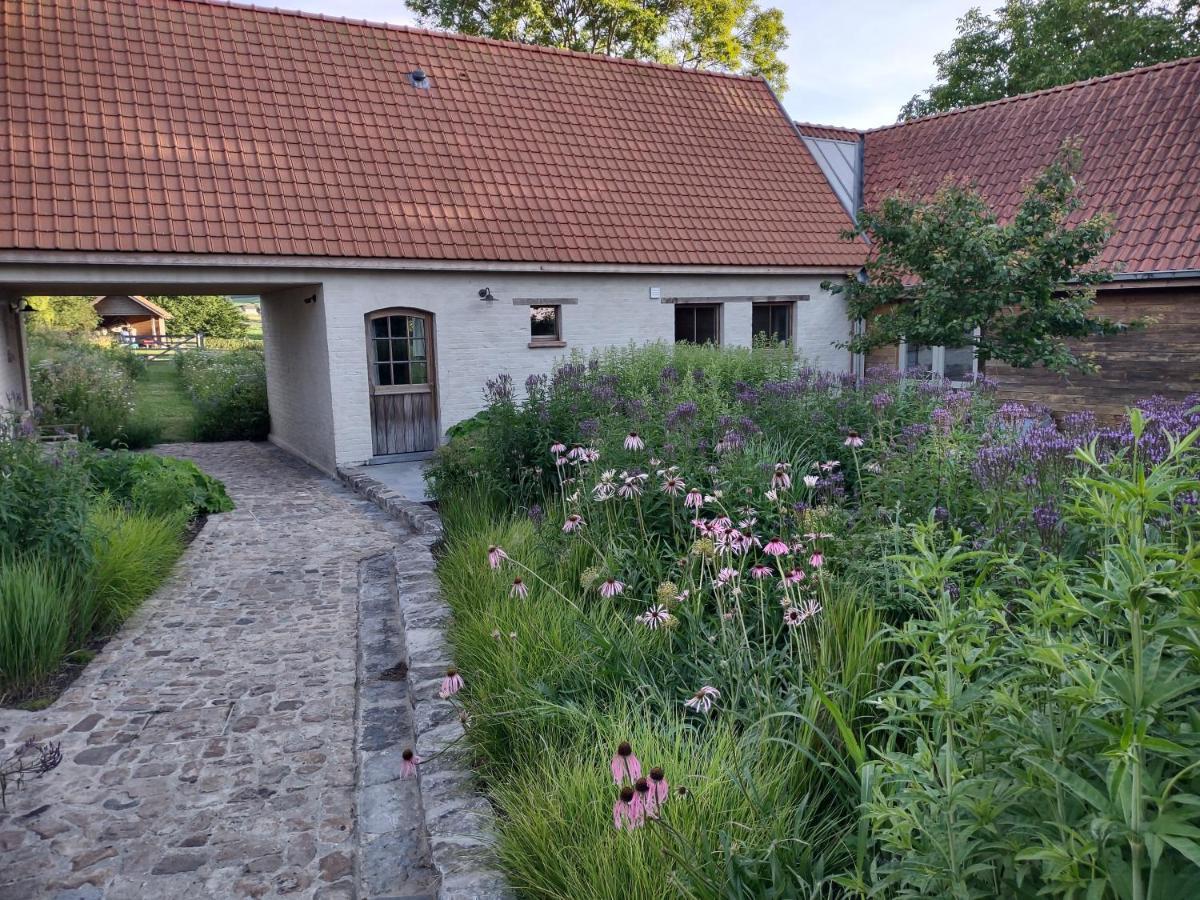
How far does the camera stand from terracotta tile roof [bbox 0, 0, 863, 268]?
432 inches

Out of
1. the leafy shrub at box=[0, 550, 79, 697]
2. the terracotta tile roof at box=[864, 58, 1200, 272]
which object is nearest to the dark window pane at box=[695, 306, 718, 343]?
the terracotta tile roof at box=[864, 58, 1200, 272]

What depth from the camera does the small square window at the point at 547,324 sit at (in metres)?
13.6

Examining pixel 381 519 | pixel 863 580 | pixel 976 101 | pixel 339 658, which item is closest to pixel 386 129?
pixel 381 519

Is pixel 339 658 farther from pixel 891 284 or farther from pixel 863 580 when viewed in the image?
pixel 891 284

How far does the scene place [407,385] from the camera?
12.8 meters

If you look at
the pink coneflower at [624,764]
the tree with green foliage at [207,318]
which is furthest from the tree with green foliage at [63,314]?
the pink coneflower at [624,764]

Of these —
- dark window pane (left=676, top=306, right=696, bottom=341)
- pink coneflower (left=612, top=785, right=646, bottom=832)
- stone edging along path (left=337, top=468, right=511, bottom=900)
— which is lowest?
stone edging along path (left=337, top=468, right=511, bottom=900)

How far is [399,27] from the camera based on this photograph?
47.5ft

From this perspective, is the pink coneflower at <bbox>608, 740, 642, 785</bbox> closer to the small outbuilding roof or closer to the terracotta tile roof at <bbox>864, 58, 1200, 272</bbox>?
the terracotta tile roof at <bbox>864, 58, 1200, 272</bbox>

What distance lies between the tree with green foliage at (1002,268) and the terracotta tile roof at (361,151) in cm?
412

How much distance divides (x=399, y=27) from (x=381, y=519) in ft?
30.3

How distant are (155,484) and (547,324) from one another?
21.5 feet

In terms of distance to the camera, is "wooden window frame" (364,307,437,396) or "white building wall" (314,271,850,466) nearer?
"white building wall" (314,271,850,466)

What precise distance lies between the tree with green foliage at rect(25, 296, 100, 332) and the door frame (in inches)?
791
